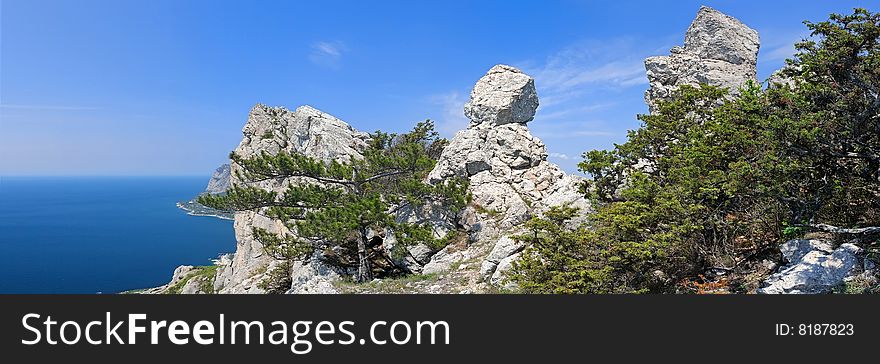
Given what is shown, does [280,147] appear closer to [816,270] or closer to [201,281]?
[201,281]

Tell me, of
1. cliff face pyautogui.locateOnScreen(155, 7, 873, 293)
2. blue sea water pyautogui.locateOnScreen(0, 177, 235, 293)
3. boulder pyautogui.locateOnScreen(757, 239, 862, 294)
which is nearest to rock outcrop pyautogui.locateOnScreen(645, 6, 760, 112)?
cliff face pyautogui.locateOnScreen(155, 7, 873, 293)

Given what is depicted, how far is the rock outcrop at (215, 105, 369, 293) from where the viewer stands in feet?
76.8

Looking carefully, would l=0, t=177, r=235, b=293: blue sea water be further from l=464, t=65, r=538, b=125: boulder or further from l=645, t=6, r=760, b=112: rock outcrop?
l=645, t=6, r=760, b=112: rock outcrop

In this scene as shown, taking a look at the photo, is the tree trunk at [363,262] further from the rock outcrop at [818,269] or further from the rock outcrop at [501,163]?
the rock outcrop at [818,269]

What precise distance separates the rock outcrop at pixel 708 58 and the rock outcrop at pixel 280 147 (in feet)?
54.5

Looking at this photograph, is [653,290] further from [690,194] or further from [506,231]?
[506,231]

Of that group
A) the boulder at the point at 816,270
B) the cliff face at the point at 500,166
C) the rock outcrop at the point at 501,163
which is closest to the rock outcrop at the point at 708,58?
the cliff face at the point at 500,166

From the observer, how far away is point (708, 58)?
2148 cm

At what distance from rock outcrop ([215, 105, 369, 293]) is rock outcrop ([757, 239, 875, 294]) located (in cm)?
1460

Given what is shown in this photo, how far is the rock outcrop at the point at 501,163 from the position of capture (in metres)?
18.5

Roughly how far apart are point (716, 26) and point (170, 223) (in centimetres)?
14220

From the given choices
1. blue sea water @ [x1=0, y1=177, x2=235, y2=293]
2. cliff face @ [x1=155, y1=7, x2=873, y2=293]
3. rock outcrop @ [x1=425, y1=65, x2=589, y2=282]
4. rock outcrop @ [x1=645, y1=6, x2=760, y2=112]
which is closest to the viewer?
cliff face @ [x1=155, y1=7, x2=873, y2=293]

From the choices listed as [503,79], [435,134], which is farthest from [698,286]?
[435,134]

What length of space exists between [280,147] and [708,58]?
28830 mm
